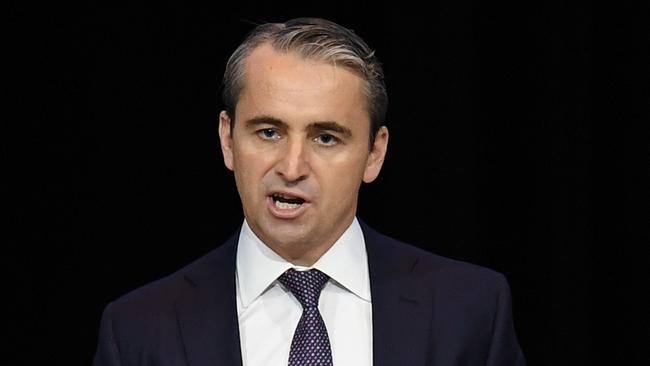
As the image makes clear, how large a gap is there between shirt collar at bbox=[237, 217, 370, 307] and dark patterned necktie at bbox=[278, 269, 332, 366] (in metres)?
0.02

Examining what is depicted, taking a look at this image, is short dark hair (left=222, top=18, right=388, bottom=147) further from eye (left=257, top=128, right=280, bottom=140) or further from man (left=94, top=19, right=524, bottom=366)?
eye (left=257, top=128, right=280, bottom=140)

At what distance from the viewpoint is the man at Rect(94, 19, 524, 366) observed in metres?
2.59

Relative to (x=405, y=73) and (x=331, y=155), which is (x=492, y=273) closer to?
(x=331, y=155)

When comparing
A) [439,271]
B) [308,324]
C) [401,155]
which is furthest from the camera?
[401,155]

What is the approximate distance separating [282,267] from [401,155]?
0.82 meters

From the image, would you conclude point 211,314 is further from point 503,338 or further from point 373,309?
point 503,338

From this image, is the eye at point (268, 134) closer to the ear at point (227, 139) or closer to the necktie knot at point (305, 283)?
the ear at point (227, 139)

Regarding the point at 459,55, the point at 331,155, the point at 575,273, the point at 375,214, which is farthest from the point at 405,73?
the point at 331,155

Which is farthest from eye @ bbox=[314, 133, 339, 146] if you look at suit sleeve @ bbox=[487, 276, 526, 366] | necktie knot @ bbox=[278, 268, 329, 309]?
suit sleeve @ bbox=[487, 276, 526, 366]

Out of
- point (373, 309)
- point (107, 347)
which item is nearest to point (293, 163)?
point (373, 309)

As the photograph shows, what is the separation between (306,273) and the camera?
269cm

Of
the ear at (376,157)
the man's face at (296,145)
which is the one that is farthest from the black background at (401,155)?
the man's face at (296,145)

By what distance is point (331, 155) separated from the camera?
103 inches

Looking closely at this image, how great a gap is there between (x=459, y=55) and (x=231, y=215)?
66 centimetres
